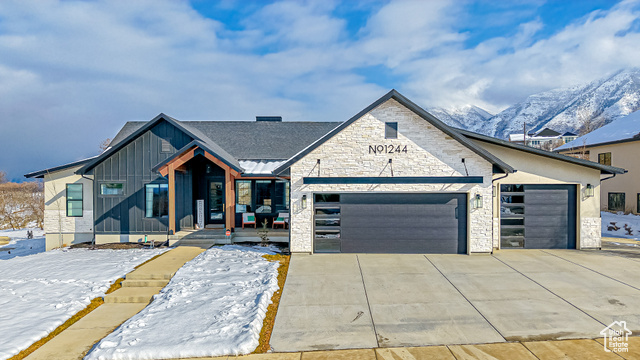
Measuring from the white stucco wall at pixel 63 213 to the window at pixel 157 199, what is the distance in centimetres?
259

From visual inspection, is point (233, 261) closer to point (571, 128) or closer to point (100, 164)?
point (100, 164)

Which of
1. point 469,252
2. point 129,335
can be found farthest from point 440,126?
point 129,335

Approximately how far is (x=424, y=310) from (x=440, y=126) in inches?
252

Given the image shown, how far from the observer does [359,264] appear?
989 cm

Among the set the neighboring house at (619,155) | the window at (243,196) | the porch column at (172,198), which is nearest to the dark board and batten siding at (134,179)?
the porch column at (172,198)

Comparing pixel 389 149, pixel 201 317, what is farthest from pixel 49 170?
pixel 389 149

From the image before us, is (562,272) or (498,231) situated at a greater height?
(498,231)

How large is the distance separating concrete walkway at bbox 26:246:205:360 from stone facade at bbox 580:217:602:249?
13766mm

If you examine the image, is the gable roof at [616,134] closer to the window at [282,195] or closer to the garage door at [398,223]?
the garage door at [398,223]

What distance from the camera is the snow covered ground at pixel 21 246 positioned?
1421cm

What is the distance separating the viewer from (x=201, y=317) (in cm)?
624

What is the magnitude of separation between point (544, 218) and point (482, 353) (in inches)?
345

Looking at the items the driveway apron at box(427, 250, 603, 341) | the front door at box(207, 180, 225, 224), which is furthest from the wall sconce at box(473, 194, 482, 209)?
the front door at box(207, 180, 225, 224)

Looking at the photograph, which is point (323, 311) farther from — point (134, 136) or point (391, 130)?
point (134, 136)
